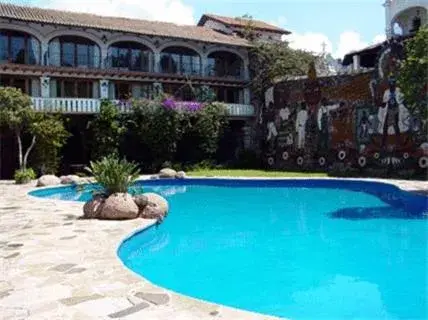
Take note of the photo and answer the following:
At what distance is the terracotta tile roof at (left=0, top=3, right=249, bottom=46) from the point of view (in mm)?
24234

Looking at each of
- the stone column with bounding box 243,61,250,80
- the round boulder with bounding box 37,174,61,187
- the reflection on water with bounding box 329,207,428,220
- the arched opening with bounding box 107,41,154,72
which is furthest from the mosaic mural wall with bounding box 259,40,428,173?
the round boulder with bounding box 37,174,61,187

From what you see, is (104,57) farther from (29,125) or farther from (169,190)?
(169,190)

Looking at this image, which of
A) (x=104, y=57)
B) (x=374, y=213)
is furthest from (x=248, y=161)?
(x=374, y=213)

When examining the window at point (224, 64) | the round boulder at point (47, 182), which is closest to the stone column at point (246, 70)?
Answer: the window at point (224, 64)

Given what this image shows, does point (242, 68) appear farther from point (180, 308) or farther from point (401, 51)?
point (180, 308)

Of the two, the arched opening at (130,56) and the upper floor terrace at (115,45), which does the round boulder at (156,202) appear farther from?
the arched opening at (130,56)

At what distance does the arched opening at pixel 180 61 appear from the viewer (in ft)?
92.7

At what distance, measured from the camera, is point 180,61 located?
94.1 feet

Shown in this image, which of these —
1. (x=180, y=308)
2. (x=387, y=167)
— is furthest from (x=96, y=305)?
(x=387, y=167)

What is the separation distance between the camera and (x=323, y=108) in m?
24.0

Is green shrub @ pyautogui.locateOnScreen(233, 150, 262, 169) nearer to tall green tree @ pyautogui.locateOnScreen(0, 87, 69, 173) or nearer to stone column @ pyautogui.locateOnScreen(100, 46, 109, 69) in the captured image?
stone column @ pyautogui.locateOnScreen(100, 46, 109, 69)

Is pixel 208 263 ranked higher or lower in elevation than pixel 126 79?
lower

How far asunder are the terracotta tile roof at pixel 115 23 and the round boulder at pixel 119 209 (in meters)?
16.0

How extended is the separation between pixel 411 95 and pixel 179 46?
1762 centimetres
